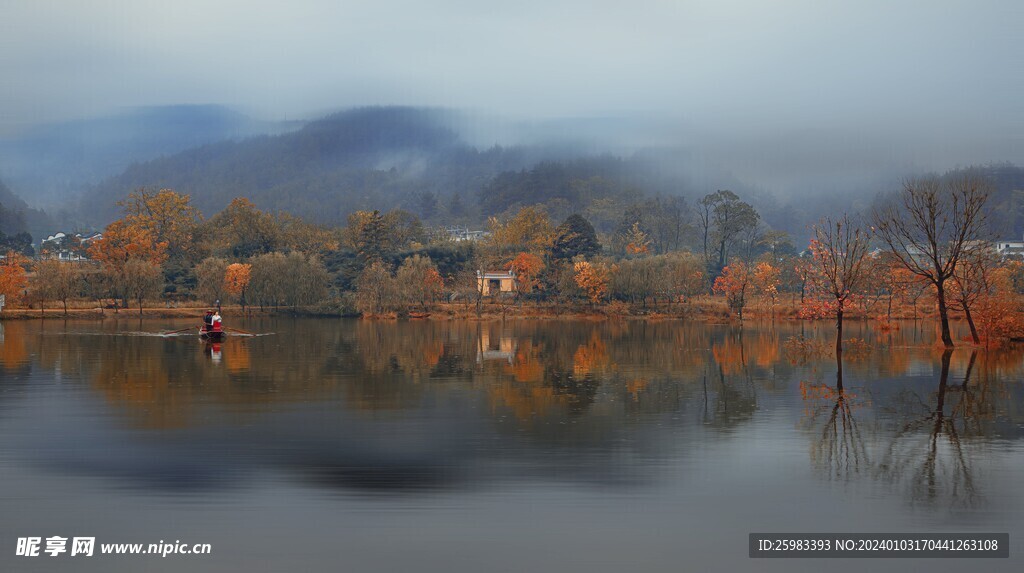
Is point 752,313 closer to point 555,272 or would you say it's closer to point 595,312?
point 595,312

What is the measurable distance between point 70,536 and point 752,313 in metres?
70.3

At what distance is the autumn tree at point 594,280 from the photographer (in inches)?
3406

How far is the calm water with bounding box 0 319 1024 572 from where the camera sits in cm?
1312

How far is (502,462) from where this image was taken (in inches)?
708

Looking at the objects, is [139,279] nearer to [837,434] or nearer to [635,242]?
[635,242]

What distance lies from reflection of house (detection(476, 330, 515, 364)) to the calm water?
17.7ft

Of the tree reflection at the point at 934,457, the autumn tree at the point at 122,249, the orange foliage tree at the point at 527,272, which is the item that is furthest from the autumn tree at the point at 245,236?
the tree reflection at the point at 934,457

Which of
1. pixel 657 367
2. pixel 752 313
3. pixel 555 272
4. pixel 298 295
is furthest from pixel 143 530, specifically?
pixel 555 272

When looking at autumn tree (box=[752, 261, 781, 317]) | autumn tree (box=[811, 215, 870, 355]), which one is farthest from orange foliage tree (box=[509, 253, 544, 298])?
autumn tree (box=[811, 215, 870, 355])

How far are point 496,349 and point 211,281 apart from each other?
5182cm

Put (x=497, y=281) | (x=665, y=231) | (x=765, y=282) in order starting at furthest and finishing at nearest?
(x=665, y=231) < (x=497, y=281) < (x=765, y=282)

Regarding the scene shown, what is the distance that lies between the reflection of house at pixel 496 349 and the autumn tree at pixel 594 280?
97.9ft

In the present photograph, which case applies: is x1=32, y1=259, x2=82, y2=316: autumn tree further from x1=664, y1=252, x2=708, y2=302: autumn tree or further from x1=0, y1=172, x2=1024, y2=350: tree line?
x1=664, y1=252, x2=708, y2=302: autumn tree

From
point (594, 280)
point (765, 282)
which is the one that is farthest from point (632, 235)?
point (594, 280)
